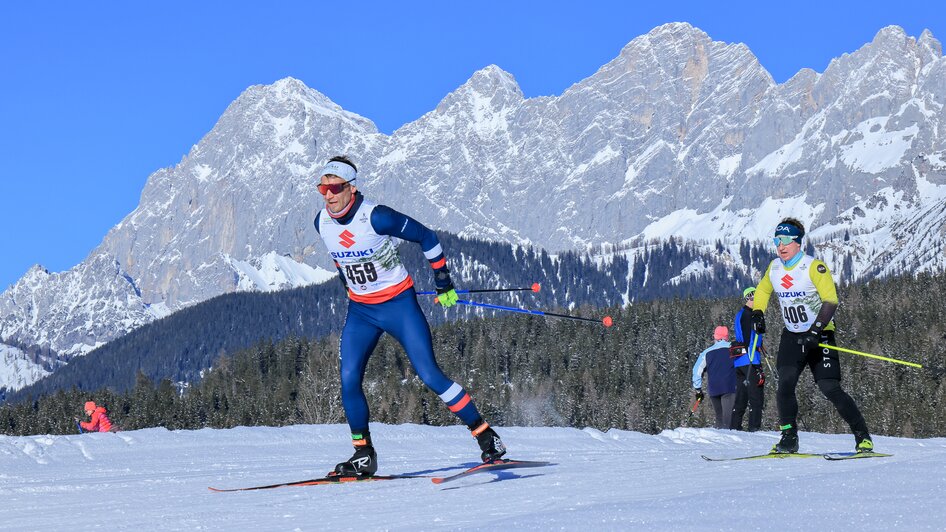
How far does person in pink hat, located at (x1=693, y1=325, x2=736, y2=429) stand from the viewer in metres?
17.9

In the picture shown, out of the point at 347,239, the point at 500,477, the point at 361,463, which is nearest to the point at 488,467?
the point at 500,477

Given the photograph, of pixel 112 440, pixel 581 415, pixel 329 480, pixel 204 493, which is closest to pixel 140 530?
pixel 204 493

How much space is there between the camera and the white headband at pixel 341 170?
31.5 feet

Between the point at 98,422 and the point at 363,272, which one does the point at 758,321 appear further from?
the point at 98,422

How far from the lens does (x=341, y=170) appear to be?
31.7 ft

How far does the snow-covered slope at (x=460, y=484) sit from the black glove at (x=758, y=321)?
50.7 inches

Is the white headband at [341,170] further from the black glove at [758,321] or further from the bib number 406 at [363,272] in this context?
the black glove at [758,321]

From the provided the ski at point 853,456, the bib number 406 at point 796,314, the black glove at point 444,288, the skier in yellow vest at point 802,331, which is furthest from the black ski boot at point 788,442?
the black glove at point 444,288

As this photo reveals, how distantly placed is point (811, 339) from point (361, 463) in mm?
4363

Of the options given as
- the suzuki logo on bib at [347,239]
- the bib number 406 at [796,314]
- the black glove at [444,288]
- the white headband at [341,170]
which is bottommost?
the bib number 406 at [796,314]

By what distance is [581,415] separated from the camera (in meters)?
115

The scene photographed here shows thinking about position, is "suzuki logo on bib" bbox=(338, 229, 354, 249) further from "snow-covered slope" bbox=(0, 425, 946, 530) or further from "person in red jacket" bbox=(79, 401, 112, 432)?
"person in red jacket" bbox=(79, 401, 112, 432)

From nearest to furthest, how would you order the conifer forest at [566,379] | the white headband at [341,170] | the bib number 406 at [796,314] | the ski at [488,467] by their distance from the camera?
the ski at [488,467], the white headband at [341,170], the bib number 406 at [796,314], the conifer forest at [566,379]

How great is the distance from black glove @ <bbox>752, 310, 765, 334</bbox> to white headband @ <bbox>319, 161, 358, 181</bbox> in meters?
4.54
